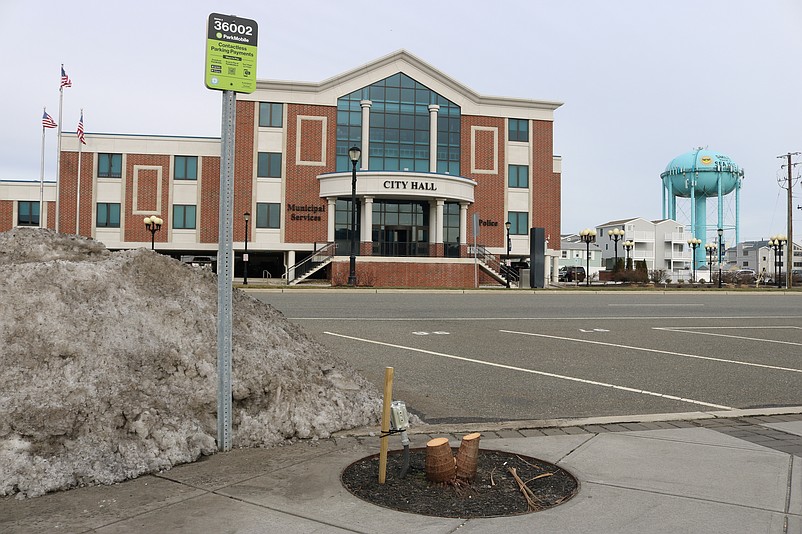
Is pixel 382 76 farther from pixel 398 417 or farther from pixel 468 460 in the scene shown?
pixel 468 460

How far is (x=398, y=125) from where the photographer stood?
143 feet

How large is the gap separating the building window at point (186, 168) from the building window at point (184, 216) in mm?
2013

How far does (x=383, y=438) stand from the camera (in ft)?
12.7

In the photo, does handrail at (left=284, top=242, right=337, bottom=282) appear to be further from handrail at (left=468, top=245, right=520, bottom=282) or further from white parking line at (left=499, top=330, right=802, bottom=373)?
white parking line at (left=499, top=330, right=802, bottom=373)

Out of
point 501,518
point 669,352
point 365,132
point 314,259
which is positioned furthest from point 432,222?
point 501,518

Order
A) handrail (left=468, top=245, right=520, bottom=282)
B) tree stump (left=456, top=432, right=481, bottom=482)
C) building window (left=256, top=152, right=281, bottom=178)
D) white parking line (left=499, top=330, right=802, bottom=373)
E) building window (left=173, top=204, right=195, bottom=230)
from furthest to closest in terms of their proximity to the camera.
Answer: building window (left=173, top=204, right=195, bottom=230) < building window (left=256, top=152, right=281, bottom=178) < handrail (left=468, top=245, right=520, bottom=282) < white parking line (left=499, top=330, right=802, bottom=373) < tree stump (left=456, top=432, right=481, bottom=482)

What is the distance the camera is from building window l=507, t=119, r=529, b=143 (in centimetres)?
Result: 4562

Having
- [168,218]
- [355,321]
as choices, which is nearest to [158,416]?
[355,321]

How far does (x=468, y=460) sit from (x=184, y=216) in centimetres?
4340

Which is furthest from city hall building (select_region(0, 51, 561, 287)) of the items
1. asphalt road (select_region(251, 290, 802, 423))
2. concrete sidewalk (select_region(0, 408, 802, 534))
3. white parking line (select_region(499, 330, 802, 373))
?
concrete sidewalk (select_region(0, 408, 802, 534))

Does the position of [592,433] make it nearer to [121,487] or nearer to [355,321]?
[121,487]

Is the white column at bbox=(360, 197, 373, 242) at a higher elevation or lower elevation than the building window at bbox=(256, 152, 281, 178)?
lower

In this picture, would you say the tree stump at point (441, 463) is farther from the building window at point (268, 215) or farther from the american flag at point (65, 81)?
the american flag at point (65, 81)

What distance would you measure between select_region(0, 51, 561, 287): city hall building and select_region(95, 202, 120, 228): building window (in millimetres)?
69
